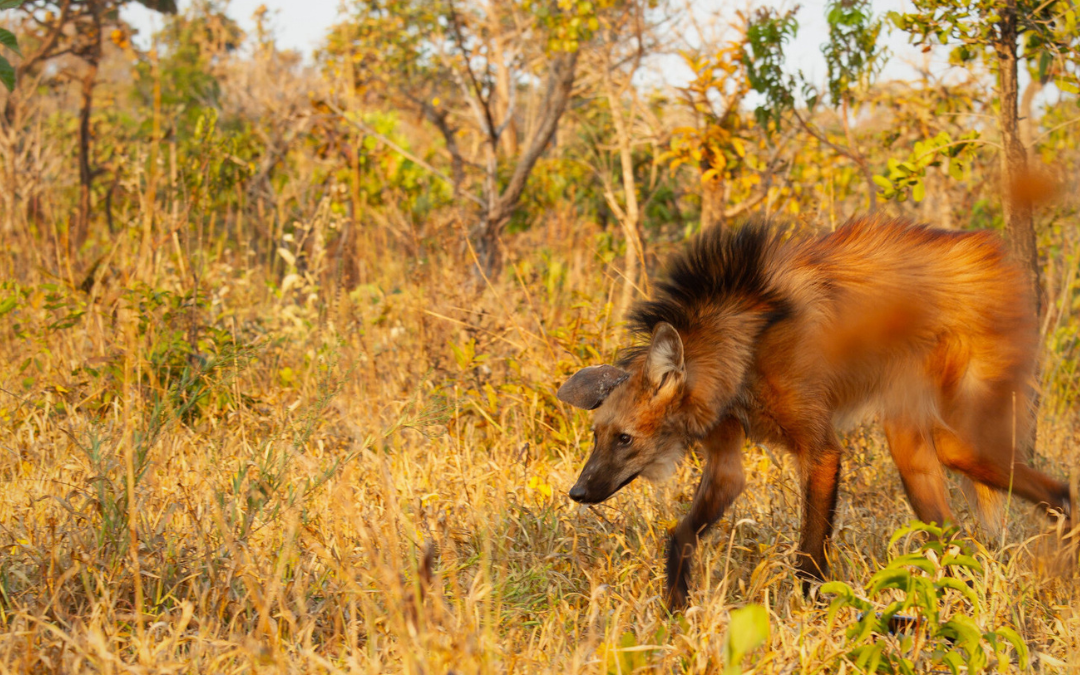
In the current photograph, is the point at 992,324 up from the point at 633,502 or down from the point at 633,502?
up

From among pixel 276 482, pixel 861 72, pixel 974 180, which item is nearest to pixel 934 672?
pixel 276 482

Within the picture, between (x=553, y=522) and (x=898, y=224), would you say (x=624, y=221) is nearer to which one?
(x=898, y=224)

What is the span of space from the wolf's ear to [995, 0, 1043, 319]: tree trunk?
2115mm

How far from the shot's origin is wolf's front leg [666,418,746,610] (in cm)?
278

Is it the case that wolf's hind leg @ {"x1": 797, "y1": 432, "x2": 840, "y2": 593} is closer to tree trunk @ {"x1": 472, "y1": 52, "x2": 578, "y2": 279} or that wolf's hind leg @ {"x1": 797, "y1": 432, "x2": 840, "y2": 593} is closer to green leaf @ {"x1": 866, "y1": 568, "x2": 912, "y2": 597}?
green leaf @ {"x1": 866, "y1": 568, "x2": 912, "y2": 597}

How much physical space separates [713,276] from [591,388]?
60cm

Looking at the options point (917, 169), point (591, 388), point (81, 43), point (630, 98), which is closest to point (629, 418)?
point (591, 388)

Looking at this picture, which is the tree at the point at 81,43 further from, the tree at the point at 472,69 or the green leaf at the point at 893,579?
the green leaf at the point at 893,579

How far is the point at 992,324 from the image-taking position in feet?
9.79

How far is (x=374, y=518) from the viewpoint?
102 inches

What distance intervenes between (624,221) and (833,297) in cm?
161

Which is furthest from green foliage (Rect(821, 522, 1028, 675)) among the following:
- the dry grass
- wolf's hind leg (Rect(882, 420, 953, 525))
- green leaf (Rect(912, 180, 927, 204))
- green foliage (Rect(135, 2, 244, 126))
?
green foliage (Rect(135, 2, 244, 126))

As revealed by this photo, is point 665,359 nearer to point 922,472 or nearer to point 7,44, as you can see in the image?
point 922,472

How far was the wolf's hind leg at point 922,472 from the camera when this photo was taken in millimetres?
3074
